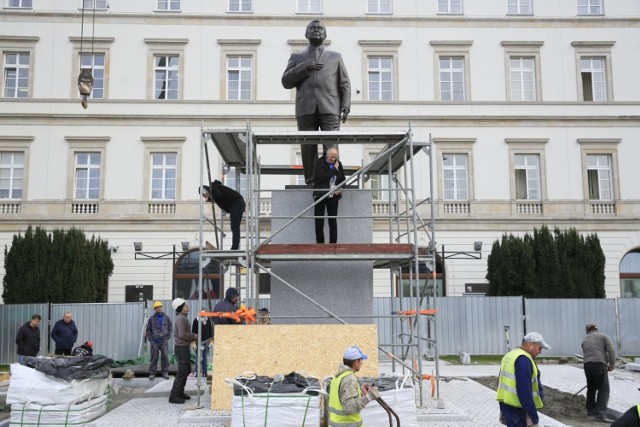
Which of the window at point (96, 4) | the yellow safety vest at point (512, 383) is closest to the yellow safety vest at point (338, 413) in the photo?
the yellow safety vest at point (512, 383)

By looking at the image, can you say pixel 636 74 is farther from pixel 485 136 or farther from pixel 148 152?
pixel 148 152

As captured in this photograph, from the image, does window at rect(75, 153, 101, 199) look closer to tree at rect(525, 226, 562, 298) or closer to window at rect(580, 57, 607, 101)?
tree at rect(525, 226, 562, 298)

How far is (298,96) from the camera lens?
12320mm

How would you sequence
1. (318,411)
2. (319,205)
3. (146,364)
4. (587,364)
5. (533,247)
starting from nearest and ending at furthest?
(318,411) < (319,205) < (587,364) < (146,364) < (533,247)

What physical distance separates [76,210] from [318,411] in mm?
26064

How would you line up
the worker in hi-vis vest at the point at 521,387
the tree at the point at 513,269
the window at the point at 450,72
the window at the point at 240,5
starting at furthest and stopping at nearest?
the window at the point at 240,5, the window at the point at 450,72, the tree at the point at 513,269, the worker in hi-vis vest at the point at 521,387

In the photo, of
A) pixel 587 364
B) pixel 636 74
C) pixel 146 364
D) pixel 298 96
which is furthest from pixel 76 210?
pixel 636 74

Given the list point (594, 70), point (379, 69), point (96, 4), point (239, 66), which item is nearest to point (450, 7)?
point (379, 69)

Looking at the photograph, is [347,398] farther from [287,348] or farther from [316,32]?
[316,32]

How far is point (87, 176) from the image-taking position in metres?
32.5

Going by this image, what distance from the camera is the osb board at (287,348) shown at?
10430 mm

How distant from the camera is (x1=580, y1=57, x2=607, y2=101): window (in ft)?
111

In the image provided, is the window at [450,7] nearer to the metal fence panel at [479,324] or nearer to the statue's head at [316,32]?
the metal fence panel at [479,324]

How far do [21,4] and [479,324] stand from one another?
25918mm
